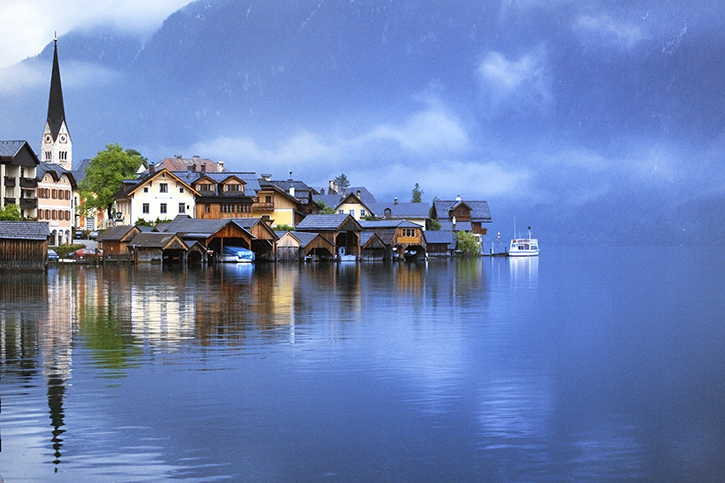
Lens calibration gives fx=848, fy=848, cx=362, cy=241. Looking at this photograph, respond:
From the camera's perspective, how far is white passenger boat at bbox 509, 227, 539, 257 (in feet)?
438

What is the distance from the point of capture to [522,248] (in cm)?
13725

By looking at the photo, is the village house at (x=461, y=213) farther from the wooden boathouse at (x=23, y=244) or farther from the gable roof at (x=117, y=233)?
the wooden boathouse at (x=23, y=244)

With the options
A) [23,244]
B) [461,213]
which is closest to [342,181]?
[461,213]

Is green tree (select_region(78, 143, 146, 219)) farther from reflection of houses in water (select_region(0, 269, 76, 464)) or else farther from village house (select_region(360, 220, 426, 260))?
reflection of houses in water (select_region(0, 269, 76, 464))

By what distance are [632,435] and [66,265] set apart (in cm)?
6720

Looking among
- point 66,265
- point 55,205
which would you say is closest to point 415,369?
point 66,265

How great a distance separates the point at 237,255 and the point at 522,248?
2511 inches

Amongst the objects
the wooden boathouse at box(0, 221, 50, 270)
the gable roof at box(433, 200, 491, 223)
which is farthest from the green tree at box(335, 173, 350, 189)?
the wooden boathouse at box(0, 221, 50, 270)

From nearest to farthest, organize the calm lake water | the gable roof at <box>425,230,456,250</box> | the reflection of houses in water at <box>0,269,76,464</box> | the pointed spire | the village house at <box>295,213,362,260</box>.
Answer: the calm lake water
the reflection of houses in water at <box>0,269,76,464</box>
the village house at <box>295,213,362,260</box>
the gable roof at <box>425,230,456,250</box>
the pointed spire

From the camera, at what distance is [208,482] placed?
12.4 m

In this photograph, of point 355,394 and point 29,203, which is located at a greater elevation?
point 29,203

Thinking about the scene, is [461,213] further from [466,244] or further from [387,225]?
[387,225]

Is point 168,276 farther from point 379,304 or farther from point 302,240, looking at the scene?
point 302,240

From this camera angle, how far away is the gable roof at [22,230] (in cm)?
5900
